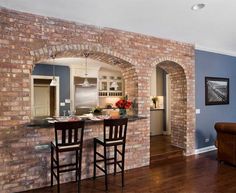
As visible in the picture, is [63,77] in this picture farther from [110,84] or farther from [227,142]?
[227,142]

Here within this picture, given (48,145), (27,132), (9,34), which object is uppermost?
(9,34)

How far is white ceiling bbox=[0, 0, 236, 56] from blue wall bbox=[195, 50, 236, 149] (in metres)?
0.97

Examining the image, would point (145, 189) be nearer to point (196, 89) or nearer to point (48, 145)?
point (48, 145)

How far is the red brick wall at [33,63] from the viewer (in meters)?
2.98

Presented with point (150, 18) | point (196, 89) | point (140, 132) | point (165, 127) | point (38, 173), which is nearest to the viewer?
point (38, 173)

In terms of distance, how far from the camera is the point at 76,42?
3.51 m

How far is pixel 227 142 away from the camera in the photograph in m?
4.18

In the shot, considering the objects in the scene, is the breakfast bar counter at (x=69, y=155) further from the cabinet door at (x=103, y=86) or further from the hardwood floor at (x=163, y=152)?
the cabinet door at (x=103, y=86)

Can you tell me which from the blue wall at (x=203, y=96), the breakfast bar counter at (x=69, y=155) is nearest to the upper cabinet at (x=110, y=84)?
the blue wall at (x=203, y=96)

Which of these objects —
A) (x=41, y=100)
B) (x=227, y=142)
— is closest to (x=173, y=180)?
(x=227, y=142)

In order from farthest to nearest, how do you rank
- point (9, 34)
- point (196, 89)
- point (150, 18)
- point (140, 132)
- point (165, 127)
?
1. point (165, 127)
2. point (196, 89)
3. point (140, 132)
4. point (150, 18)
5. point (9, 34)

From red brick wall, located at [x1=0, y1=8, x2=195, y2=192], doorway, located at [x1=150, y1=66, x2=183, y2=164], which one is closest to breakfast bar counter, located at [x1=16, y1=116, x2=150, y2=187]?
red brick wall, located at [x1=0, y1=8, x2=195, y2=192]

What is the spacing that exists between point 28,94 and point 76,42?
1.25 m

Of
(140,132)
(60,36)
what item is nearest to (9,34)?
(60,36)
